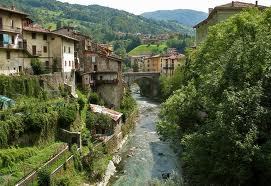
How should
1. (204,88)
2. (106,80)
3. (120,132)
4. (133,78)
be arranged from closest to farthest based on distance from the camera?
1. (204,88)
2. (120,132)
3. (106,80)
4. (133,78)

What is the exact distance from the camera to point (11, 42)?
47406mm

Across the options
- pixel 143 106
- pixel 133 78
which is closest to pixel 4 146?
pixel 143 106

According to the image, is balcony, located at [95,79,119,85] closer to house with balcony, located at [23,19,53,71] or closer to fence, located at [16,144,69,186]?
house with balcony, located at [23,19,53,71]

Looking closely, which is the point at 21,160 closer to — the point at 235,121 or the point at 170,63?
the point at 235,121

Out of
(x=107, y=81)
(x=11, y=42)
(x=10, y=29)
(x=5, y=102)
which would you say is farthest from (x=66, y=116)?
(x=107, y=81)

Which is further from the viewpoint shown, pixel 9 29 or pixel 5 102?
pixel 9 29

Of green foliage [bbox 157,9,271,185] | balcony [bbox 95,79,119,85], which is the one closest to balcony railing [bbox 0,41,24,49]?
balcony [bbox 95,79,119,85]

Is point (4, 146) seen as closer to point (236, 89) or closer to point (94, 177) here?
point (94, 177)

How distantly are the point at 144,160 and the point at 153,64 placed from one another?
9626 centimetres

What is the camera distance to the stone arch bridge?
10759 centimetres

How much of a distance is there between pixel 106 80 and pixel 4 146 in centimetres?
3267

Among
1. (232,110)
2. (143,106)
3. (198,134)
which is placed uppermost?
(232,110)

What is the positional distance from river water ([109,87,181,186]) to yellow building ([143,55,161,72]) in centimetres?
7181

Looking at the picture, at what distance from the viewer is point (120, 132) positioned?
54188 mm
